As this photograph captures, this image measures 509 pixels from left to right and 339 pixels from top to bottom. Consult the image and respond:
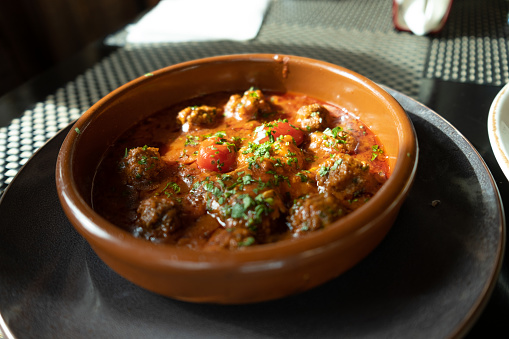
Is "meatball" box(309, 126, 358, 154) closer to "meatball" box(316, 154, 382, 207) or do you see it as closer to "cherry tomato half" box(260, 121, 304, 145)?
"cherry tomato half" box(260, 121, 304, 145)

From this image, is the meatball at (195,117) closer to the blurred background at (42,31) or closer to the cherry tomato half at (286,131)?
the cherry tomato half at (286,131)

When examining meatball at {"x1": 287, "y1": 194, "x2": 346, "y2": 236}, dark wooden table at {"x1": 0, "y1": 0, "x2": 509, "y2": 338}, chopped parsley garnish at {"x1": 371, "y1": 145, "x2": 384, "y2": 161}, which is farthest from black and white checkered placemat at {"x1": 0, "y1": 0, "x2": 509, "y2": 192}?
meatball at {"x1": 287, "y1": 194, "x2": 346, "y2": 236}

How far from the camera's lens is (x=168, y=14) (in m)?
4.50

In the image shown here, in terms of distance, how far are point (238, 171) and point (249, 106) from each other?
655 mm

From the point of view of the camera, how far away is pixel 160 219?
5.57ft

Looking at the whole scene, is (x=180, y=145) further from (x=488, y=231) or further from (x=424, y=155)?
(x=488, y=231)

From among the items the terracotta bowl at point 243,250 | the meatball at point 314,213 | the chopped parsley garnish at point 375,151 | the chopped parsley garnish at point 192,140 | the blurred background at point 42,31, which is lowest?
the blurred background at point 42,31

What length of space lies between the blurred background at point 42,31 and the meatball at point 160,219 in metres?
4.23

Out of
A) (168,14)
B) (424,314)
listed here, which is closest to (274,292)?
(424,314)

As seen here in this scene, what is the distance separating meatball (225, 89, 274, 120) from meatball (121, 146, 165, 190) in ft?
2.22

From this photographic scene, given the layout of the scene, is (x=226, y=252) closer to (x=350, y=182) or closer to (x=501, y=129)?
(x=350, y=182)

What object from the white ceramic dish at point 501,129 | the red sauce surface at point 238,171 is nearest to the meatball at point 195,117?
the red sauce surface at point 238,171

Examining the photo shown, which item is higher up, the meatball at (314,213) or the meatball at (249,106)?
the meatball at (314,213)

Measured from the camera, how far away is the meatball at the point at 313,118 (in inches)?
91.5
